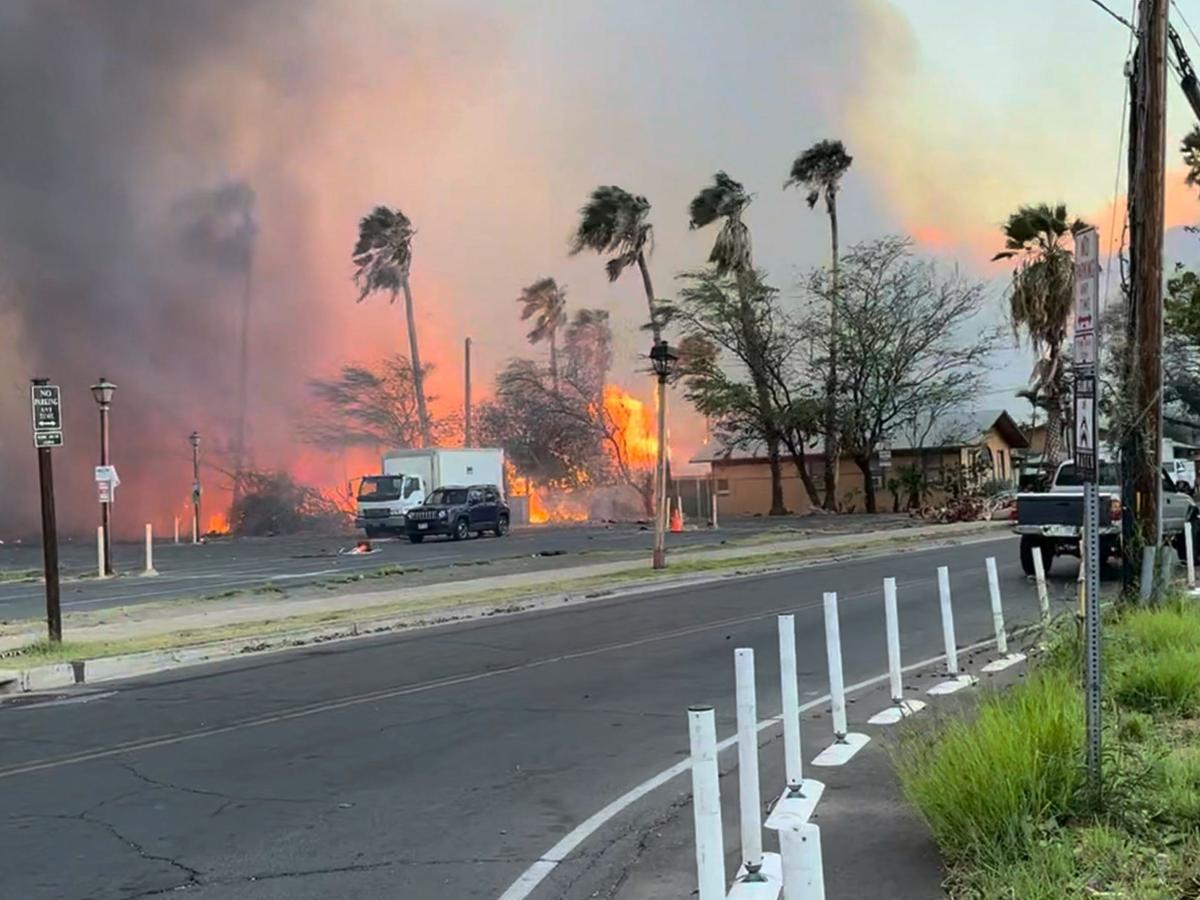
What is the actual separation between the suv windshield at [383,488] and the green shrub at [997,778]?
3373 centimetres

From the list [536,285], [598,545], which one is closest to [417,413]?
[536,285]

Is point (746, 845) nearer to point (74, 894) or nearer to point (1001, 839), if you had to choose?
point (1001, 839)

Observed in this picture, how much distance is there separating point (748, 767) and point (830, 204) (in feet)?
154

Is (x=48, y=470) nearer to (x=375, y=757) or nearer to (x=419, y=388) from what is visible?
(x=375, y=757)

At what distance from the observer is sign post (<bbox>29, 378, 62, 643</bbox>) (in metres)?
12.2

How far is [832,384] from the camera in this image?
46.2m

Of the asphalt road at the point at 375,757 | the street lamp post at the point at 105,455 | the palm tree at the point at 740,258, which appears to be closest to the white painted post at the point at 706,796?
the asphalt road at the point at 375,757

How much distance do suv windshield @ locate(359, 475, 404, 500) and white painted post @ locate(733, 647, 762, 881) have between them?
3398cm

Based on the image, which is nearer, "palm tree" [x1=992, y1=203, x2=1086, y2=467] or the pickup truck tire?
the pickup truck tire

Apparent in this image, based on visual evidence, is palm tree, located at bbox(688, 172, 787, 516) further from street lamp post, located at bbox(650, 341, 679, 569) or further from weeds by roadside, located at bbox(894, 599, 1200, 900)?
weeds by roadside, located at bbox(894, 599, 1200, 900)

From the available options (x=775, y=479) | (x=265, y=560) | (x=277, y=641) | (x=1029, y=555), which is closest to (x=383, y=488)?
(x=265, y=560)

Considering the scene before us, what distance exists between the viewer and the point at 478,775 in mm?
6695

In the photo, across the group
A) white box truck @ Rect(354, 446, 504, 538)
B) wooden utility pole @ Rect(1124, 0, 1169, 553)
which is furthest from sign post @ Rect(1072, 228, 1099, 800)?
white box truck @ Rect(354, 446, 504, 538)

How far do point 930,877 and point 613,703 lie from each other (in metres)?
4.40
